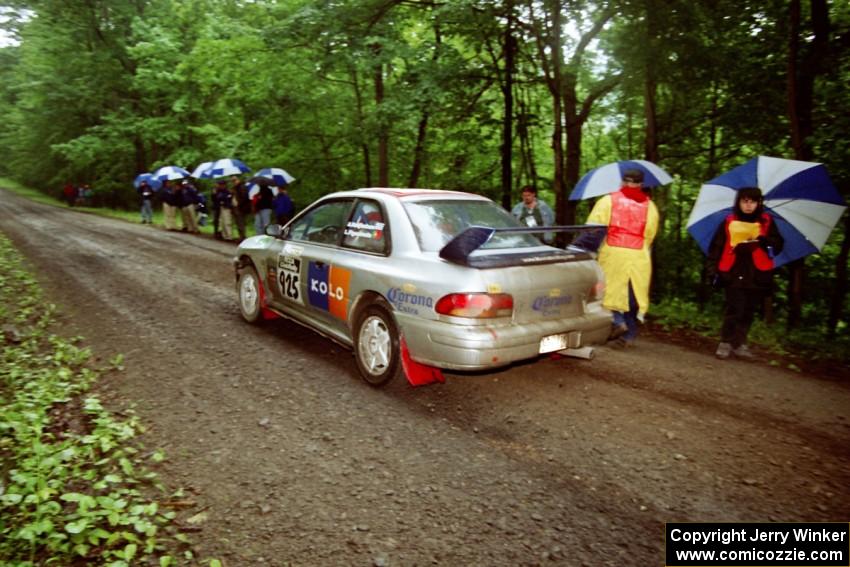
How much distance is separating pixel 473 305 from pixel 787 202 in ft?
13.6

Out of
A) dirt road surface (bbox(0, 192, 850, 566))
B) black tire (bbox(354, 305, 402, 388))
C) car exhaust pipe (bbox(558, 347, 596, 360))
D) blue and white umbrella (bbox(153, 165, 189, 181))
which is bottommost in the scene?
dirt road surface (bbox(0, 192, 850, 566))

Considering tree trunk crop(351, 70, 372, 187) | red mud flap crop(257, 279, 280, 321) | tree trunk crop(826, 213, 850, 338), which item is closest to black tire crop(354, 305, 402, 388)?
red mud flap crop(257, 279, 280, 321)

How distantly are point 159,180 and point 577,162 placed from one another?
1542 centimetres

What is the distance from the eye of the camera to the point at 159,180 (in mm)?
19297

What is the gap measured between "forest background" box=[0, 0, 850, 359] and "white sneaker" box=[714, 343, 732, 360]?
1066mm

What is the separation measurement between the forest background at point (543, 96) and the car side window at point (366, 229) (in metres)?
4.92

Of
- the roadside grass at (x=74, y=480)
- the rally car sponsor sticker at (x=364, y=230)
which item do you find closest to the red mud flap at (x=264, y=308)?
the roadside grass at (x=74, y=480)

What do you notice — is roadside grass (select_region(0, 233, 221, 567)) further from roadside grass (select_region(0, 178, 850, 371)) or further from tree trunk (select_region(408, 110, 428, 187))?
tree trunk (select_region(408, 110, 428, 187))

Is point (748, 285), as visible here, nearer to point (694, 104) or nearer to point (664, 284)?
point (694, 104)

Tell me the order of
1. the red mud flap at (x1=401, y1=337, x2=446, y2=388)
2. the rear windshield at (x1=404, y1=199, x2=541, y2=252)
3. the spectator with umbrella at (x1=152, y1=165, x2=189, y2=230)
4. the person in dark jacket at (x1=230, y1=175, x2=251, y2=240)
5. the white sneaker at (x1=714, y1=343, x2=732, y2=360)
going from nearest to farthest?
the red mud flap at (x1=401, y1=337, x2=446, y2=388) → the rear windshield at (x1=404, y1=199, x2=541, y2=252) → the white sneaker at (x1=714, y1=343, x2=732, y2=360) → the person in dark jacket at (x1=230, y1=175, x2=251, y2=240) → the spectator with umbrella at (x1=152, y1=165, x2=189, y2=230)

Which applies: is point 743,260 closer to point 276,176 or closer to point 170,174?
point 276,176

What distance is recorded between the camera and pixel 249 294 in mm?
6730

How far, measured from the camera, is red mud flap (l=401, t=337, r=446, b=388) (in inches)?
172

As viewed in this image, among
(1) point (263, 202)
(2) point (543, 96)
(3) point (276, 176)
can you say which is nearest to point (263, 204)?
(1) point (263, 202)
